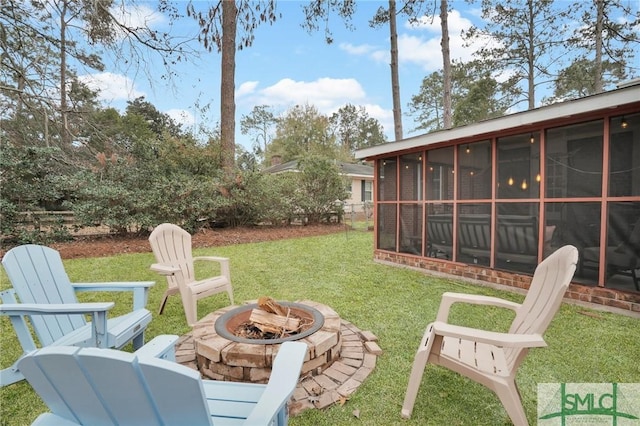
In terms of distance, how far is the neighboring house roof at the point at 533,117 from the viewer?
319 centimetres

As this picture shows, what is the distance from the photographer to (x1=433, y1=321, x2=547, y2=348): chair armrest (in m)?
1.61

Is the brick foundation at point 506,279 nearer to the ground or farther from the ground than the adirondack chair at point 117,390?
nearer to the ground

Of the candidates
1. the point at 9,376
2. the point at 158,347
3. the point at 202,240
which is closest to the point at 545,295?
the point at 158,347

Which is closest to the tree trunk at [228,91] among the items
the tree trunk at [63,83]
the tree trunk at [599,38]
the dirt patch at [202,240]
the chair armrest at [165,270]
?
the dirt patch at [202,240]

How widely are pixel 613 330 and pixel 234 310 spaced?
3691 millimetres

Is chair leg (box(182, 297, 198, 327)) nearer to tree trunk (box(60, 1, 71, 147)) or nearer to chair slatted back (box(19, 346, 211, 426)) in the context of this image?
chair slatted back (box(19, 346, 211, 426))

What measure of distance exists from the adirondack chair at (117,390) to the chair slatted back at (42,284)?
1.42m

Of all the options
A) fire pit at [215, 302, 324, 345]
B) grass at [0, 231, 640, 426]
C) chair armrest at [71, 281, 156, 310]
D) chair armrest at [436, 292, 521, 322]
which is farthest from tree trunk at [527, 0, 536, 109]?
chair armrest at [71, 281, 156, 310]

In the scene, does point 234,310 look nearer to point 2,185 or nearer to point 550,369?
point 550,369

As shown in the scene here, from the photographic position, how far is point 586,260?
149 inches

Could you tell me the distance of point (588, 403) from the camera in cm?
209

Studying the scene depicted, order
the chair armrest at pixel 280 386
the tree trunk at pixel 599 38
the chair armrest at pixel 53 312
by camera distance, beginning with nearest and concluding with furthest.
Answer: the chair armrest at pixel 280 386
the chair armrest at pixel 53 312
the tree trunk at pixel 599 38

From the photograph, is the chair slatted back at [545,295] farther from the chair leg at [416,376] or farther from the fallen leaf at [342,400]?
the fallen leaf at [342,400]

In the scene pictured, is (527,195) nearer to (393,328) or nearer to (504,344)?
(393,328)
